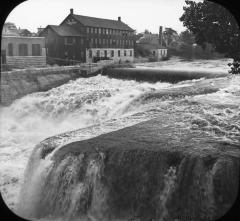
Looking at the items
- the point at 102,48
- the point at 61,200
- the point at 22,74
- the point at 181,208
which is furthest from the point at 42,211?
the point at 102,48

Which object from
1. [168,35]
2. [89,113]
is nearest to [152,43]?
[168,35]

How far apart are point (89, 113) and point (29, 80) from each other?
8.01 m

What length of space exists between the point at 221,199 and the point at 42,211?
4171 mm

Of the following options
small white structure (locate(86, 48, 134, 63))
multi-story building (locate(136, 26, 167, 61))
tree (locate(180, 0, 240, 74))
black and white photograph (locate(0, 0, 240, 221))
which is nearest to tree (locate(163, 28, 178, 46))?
multi-story building (locate(136, 26, 167, 61))

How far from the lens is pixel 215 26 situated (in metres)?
6.58

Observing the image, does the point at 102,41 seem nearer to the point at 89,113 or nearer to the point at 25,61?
the point at 25,61

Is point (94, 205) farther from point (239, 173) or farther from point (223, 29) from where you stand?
point (223, 29)

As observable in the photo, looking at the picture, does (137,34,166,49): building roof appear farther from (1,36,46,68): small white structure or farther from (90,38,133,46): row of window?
(1,36,46,68): small white structure

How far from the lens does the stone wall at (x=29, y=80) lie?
885 inches

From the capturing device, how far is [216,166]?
266 inches

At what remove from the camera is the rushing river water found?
10.3 metres

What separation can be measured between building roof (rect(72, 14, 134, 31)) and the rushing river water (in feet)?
38.1

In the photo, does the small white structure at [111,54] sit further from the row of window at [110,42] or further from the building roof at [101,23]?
the building roof at [101,23]

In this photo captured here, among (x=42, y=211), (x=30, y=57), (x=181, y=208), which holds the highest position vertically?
(x=30, y=57)
